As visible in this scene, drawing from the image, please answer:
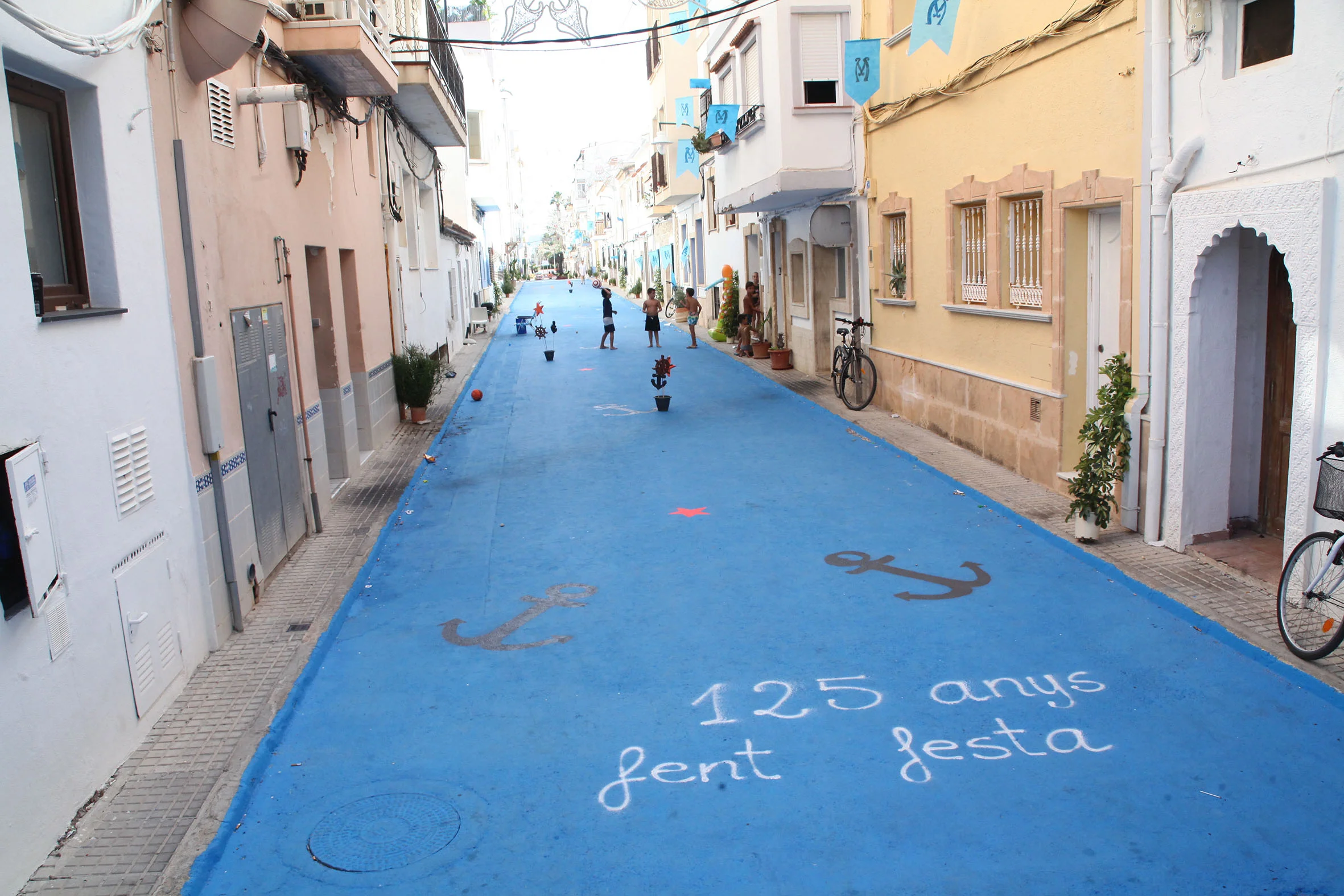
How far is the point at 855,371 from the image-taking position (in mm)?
15438

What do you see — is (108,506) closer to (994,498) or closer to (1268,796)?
(1268,796)

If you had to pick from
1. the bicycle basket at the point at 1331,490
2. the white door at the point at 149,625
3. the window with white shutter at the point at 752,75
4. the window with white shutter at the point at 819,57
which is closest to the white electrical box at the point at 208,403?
the white door at the point at 149,625

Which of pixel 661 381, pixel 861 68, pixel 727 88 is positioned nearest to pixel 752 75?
pixel 727 88

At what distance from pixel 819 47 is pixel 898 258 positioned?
14.3 ft

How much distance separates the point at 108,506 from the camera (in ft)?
16.7

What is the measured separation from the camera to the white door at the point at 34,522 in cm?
411

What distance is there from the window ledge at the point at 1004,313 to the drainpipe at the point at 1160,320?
1.91 m

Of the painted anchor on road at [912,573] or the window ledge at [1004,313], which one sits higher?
the window ledge at [1004,313]

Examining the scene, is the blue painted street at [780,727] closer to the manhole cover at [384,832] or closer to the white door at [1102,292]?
the manhole cover at [384,832]

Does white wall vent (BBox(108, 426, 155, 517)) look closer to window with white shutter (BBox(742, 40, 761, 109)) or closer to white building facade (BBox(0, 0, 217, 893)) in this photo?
white building facade (BBox(0, 0, 217, 893))

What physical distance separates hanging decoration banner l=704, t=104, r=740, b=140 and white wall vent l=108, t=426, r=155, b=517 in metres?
14.4

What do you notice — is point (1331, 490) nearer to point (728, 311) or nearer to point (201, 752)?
point (201, 752)

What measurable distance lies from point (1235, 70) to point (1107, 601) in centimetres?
380

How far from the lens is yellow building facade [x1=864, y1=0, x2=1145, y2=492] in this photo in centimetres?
839
